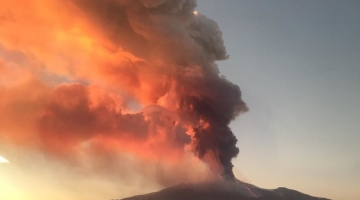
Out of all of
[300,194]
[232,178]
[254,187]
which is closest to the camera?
[232,178]

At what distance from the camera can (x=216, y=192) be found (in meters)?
35.2

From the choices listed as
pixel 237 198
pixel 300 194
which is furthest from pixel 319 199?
pixel 237 198

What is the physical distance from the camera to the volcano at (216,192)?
35344mm

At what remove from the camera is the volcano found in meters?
35.3

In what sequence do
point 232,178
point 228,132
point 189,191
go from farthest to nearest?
1. point 189,191
2. point 232,178
3. point 228,132

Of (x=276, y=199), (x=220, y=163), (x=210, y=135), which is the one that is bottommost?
(x=276, y=199)

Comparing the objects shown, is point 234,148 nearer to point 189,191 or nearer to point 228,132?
point 228,132

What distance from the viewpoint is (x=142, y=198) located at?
123ft

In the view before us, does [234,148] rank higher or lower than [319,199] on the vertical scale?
higher

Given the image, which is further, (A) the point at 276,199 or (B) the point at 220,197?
(A) the point at 276,199

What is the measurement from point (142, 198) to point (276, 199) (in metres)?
16.3

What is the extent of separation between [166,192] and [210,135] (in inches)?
490

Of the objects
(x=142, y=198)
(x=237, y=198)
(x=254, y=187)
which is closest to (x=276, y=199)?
(x=254, y=187)

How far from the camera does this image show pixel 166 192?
40.2 metres
